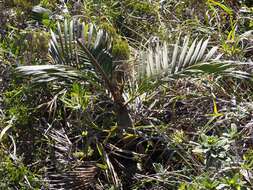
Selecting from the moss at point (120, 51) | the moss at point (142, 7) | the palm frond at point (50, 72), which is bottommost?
the palm frond at point (50, 72)

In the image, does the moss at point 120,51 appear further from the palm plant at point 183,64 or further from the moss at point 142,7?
the moss at point 142,7

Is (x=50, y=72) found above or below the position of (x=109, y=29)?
below

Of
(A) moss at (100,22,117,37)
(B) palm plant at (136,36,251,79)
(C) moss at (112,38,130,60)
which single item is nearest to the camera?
(B) palm plant at (136,36,251,79)

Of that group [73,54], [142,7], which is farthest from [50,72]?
[142,7]

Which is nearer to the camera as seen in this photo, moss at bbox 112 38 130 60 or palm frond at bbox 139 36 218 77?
palm frond at bbox 139 36 218 77

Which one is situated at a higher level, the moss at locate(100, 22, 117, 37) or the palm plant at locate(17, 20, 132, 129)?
the moss at locate(100, 22, 117, 37)

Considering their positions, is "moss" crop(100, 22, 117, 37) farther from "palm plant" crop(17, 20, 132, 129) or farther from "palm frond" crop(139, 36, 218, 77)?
"palm frond" crop(139, 36, 218, 77)

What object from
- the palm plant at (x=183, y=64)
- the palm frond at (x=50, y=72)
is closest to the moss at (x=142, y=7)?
the palm plant at (x=183, y=64)

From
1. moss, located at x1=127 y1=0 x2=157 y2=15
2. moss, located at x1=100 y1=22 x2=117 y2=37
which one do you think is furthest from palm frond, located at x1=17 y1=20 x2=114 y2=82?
moss, located at x1=127 y1=0 x2=157 y2=15

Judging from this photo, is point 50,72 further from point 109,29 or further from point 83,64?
point 109,29

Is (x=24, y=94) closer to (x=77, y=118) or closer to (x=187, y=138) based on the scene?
(x=77, y=118)

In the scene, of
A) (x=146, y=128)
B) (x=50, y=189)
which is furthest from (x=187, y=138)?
(x=50, y=189)

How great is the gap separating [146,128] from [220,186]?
59 cm

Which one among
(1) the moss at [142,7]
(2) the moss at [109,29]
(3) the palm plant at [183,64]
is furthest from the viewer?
(1) the moss at [142,7]
